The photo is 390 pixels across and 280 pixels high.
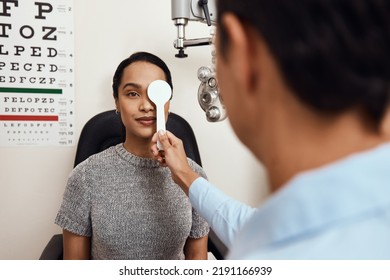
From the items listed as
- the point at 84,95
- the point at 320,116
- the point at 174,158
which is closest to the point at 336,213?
the point at 320,116

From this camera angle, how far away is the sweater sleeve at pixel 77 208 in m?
1.02

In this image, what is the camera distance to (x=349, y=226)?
1.02 ft

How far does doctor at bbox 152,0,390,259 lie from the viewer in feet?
1.00

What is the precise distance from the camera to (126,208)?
3.41 feet

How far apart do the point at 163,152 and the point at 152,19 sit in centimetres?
75

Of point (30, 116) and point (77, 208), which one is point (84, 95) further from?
point (77, 208)

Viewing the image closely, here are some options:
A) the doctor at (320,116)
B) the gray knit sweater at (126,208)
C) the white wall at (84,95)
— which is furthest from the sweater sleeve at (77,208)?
the doctor at (320,116)

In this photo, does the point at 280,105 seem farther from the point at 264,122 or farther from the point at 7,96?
the point at 7,96

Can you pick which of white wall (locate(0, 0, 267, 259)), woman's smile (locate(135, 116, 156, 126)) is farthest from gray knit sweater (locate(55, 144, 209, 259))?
white wall (locate(0, 0, 267, 259))

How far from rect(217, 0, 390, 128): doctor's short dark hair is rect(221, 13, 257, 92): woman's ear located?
0.02 m

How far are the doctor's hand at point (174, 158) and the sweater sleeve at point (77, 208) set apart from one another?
0.21 m

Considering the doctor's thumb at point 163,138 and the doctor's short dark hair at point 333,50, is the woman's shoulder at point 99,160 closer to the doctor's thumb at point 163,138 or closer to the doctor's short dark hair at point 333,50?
the doctor's thumb at point 163,138

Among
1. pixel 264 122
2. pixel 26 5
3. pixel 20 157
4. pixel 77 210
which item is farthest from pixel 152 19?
pixel 264 122

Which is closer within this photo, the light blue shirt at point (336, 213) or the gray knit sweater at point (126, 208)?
the light blue shirt at point (336, 213)
